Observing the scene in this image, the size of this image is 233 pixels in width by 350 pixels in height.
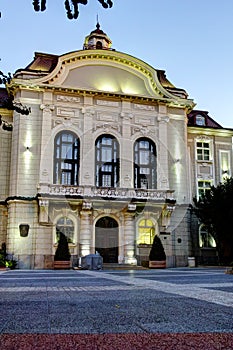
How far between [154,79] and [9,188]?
14.8m

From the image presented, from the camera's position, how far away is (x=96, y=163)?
30219 millimetres

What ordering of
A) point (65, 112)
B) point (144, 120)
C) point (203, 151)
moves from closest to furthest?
point (65, 112) → point (144, 120) → point (203, 151)

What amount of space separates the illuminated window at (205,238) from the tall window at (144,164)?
5.89 metres

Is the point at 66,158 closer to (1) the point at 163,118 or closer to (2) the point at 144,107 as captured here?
(2) the point at 144,107

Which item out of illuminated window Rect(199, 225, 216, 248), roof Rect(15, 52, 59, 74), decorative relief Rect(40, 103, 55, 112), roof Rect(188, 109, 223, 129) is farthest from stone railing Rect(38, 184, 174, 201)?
roof Rect(15, 52, 59, 74)

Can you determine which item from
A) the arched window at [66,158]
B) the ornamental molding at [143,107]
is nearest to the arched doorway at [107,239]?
the arched window at [66,158]

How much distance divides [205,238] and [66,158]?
13493 millimetres

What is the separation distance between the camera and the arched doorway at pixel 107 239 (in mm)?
29092

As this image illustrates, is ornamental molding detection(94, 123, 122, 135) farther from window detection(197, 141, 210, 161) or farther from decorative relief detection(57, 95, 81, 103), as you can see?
window detection(197, 141, 210, 161)

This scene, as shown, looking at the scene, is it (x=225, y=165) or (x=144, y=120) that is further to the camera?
(x=225, y=165)

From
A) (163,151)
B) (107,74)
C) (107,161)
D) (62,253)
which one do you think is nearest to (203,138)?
(163,151)

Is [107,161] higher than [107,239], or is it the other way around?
[107,161]

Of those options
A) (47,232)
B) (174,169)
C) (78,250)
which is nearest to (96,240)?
(78,250)

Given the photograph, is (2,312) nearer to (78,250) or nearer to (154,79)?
(78,250)
